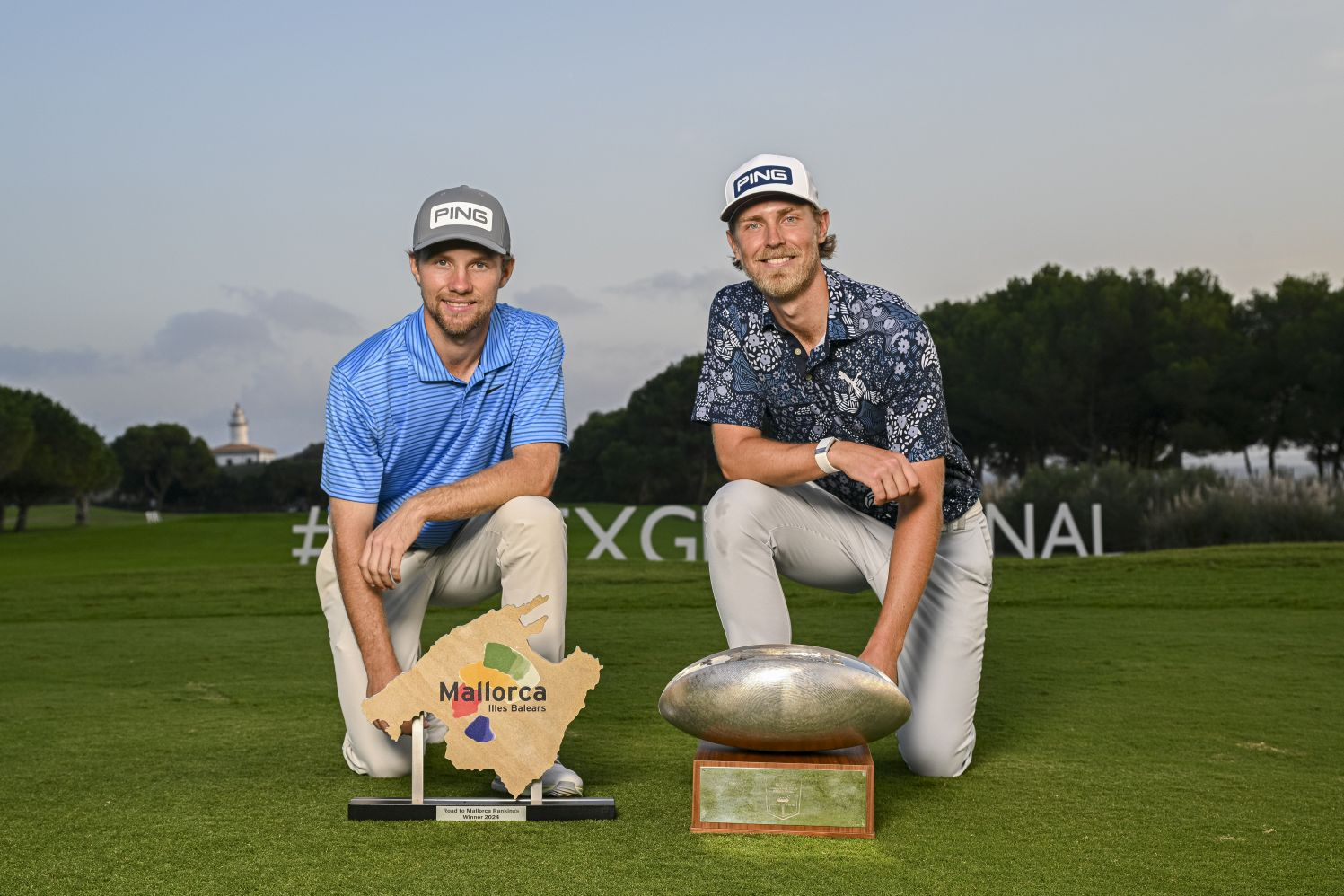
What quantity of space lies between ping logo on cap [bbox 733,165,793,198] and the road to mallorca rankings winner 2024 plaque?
1442 millimetres

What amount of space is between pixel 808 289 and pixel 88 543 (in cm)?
3839

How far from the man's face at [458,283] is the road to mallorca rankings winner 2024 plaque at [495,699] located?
88cm

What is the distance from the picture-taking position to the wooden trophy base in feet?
9.92

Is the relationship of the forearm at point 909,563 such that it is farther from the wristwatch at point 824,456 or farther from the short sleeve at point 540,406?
the short sleeve at point 540,406

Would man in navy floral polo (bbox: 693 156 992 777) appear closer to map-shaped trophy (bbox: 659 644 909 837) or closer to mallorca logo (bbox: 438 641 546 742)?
map-shaped trophy (bbox: 659 644 909 837)

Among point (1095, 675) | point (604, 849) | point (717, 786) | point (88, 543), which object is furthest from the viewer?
point (88, 543)

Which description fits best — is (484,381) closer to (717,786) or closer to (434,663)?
(434,663)

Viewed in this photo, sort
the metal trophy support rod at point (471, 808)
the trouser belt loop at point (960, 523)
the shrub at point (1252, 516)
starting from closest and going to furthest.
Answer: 1. the metal trophy support rod at point (471, 808)
2. the trouser belt loop at point (960, 523)
3. the shrub at point (1252, 516)

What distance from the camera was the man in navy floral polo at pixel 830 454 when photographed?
3.71 m

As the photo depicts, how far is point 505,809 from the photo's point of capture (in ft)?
10.4

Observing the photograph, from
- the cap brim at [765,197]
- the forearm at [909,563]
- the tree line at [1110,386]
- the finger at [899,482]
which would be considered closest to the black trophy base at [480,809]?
the forearm at [909,563]

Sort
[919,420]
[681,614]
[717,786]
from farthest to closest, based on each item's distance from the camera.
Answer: [681,614], [919,420], [717,786]

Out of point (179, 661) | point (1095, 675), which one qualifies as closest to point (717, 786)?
point (1095, 675)

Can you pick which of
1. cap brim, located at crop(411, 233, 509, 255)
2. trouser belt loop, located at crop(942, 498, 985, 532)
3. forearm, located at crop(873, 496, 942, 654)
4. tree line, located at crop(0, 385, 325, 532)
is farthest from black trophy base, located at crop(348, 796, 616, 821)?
tree line, located at crop(0, 385, 325, 532)
